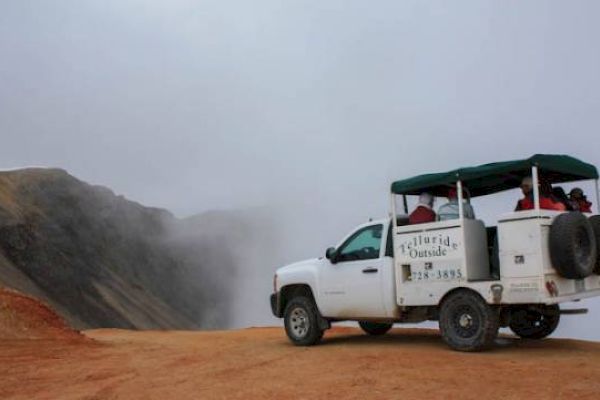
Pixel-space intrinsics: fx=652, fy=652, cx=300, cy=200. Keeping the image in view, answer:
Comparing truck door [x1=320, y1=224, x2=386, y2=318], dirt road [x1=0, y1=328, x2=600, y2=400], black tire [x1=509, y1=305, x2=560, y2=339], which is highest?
truck door [x1=320, y1=224, x2=386, y2=318]

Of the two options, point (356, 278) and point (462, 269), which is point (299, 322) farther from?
point (462, 269)

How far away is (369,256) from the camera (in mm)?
11094

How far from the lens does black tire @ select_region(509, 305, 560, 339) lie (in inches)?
433

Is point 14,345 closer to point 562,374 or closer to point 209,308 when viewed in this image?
point 562,374

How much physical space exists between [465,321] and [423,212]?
188 centimetres

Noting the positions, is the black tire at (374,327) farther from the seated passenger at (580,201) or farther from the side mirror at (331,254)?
the seated passenger at (580,201)

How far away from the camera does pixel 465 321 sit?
9.62m

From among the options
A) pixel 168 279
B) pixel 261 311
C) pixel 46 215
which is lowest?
pixel 261 311

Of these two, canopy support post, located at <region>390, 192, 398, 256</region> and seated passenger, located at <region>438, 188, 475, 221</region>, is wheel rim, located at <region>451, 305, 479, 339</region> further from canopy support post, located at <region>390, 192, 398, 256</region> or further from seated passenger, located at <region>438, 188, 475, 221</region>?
canopy support post, located at <region>390, 192, 398, 256</region>

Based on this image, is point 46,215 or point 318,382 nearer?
point 318,382

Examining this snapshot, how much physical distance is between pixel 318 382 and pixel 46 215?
207 ft

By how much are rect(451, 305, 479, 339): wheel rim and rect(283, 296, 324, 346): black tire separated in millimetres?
2787

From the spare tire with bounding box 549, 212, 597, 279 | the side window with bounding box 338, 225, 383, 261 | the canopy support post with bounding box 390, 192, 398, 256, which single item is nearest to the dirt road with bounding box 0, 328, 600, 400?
the spare tire with bounding box 549, 212, 597, 279

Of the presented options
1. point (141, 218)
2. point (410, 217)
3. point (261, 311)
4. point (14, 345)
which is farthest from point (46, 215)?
point (410, 217)
